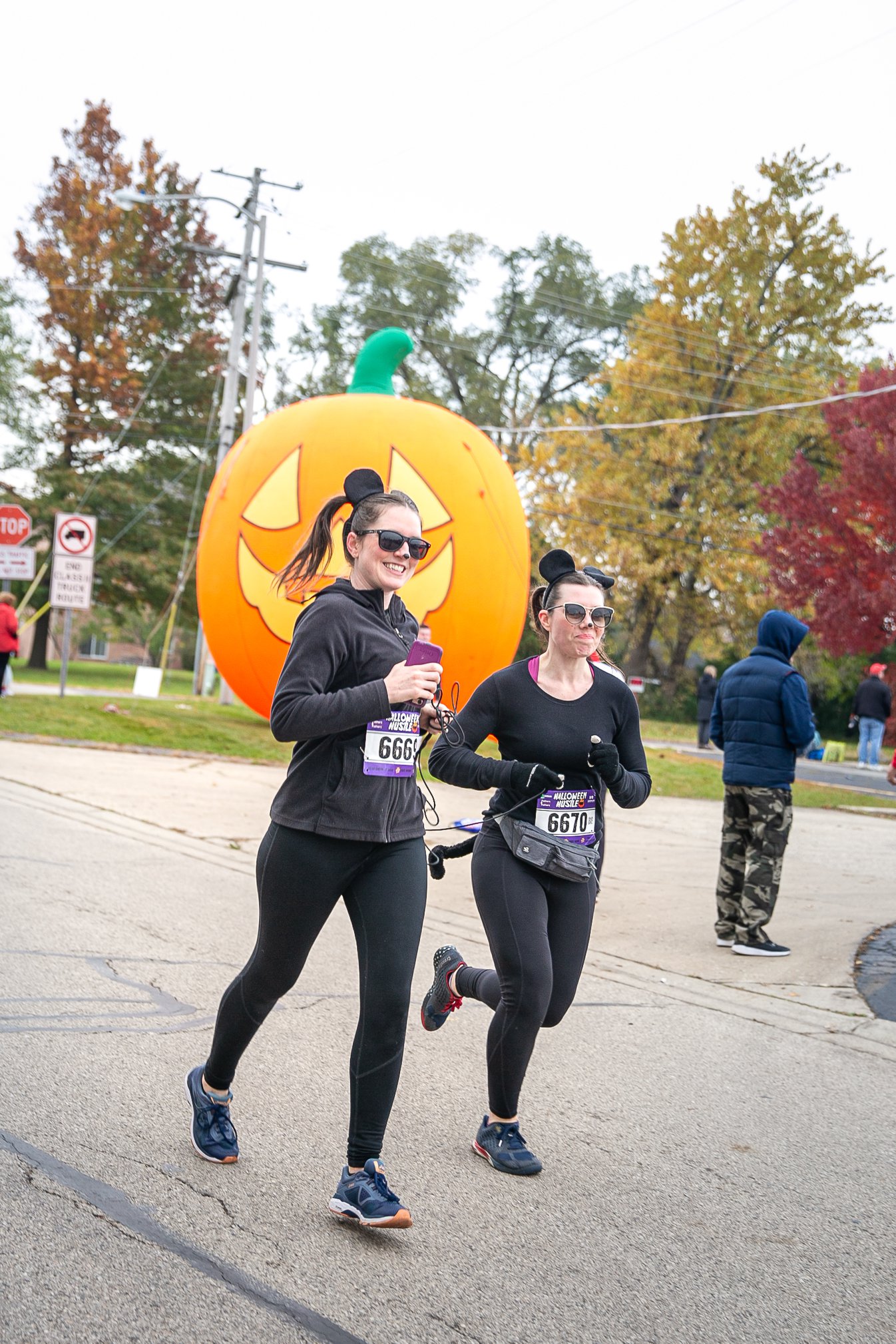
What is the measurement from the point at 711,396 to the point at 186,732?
24162mm

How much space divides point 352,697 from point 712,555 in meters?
31.0

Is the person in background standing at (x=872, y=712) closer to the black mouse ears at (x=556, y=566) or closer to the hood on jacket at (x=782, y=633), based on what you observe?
the hood on jacket at (x=782, y=633)

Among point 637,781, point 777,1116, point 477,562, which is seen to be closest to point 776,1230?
point 777,1116

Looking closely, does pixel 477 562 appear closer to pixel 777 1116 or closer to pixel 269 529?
pixel 269 529

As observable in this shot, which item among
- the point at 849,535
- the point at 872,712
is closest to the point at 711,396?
the point at 849,535

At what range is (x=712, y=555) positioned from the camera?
109ft

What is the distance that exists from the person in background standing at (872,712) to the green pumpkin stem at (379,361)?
41.9 ft

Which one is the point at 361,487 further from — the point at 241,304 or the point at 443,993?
the point at 241,304

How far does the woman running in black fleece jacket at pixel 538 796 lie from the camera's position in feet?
12.0

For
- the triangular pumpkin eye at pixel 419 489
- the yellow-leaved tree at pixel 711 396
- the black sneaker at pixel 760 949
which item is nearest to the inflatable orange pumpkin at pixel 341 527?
the triangular pumpkin eye at pixel 419 489

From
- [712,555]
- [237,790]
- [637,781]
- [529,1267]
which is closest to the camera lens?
[529,1267]

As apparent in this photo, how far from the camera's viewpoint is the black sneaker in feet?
22.2

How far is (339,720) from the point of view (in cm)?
310

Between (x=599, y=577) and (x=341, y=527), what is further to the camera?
(x=341, y=527)
